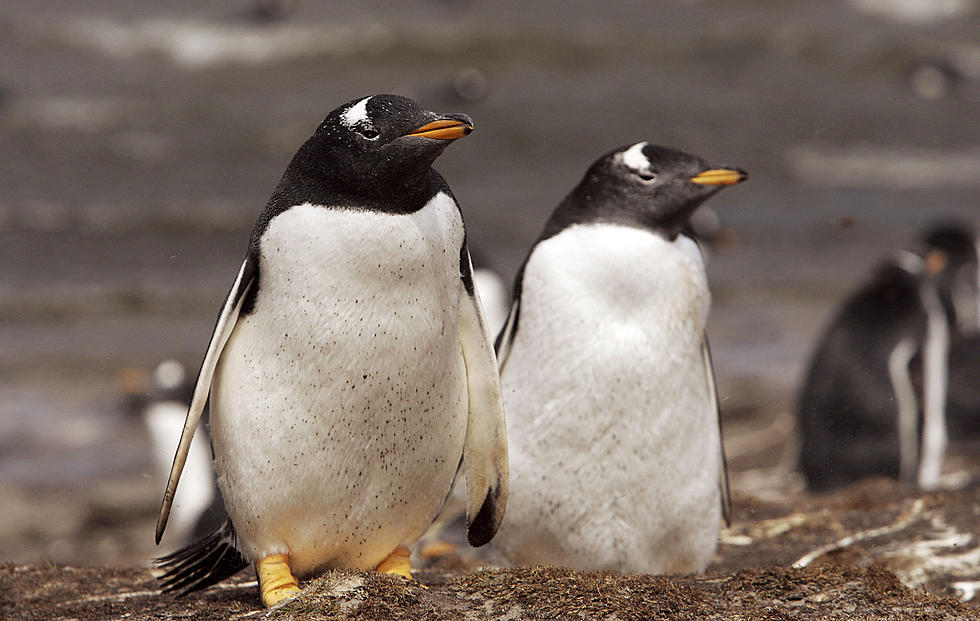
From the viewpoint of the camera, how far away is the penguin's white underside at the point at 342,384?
9.83ft

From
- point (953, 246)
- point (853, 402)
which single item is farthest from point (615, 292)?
point (953, 246)

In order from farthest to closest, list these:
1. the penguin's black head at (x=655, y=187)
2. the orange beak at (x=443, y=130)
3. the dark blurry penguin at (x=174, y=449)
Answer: the dark blurry penguin at (x=174, y=449) < the penguin's black head at (x=655, y=187) < the orange beak at (x=443, y=130)

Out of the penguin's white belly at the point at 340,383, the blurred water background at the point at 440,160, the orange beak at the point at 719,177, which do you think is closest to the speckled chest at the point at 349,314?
the penguin's white belly at the point at 340,383

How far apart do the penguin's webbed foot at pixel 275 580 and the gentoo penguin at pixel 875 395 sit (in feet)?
15.5

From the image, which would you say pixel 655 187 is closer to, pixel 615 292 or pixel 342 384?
pixel 615 292

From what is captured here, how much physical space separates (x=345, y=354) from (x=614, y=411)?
4.24 feet

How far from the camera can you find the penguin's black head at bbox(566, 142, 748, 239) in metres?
4.14

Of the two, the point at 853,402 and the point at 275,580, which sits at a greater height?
the point at 275,580

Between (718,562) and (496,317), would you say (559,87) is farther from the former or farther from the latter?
(718,562)

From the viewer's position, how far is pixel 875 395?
7.39 m

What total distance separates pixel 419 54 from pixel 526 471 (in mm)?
19501

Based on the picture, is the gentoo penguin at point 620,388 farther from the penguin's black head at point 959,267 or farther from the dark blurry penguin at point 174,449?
the penguin's black head at point 959,267

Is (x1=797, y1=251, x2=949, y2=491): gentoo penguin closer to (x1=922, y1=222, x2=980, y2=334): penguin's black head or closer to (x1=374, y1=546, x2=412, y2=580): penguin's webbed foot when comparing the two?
(x1=922, y1=222, x2=980, y2=334): penguin's black head

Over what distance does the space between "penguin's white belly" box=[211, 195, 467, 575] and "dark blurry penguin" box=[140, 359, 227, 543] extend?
8.56 feet
